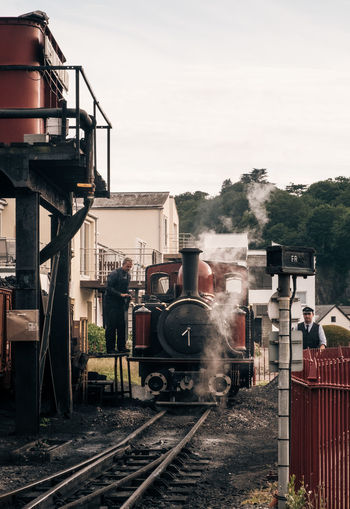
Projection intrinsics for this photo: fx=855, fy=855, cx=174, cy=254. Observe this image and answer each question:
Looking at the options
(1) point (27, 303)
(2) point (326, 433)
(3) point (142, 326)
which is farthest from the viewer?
(3) point (142, 326)

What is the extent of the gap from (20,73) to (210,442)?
643 cm

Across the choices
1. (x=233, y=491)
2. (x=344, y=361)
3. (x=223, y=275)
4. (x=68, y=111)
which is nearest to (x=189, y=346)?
(x=223, y=275)

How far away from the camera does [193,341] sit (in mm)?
16656

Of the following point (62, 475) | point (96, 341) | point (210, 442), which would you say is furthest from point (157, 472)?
point (96, 341)

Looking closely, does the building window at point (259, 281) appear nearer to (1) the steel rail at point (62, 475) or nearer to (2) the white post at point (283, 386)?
(1) the steel rail at point (62, 475)

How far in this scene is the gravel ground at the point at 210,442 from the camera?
30.0 feet

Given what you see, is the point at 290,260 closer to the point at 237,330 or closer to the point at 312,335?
the point at 312,335

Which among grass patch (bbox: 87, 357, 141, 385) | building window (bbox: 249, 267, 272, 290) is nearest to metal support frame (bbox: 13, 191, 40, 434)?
grass patch (bbox: 87, 357, 141, 385)

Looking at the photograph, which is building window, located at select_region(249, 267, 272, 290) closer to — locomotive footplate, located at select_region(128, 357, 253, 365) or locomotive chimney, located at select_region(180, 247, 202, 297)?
locomotive chimney, located at select_region(180, 247, 202, 297)

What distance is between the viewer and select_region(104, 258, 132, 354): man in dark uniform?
17.7 m

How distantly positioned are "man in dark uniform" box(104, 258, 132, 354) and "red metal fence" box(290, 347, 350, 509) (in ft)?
31.5

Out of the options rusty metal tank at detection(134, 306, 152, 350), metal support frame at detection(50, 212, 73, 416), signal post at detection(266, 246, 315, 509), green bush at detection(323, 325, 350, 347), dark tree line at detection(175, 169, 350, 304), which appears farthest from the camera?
dark tree line at detection(175, 169, 350, 304)

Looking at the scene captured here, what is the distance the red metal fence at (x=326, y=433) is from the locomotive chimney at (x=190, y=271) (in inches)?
325

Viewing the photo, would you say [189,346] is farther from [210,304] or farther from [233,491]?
[233,491]
